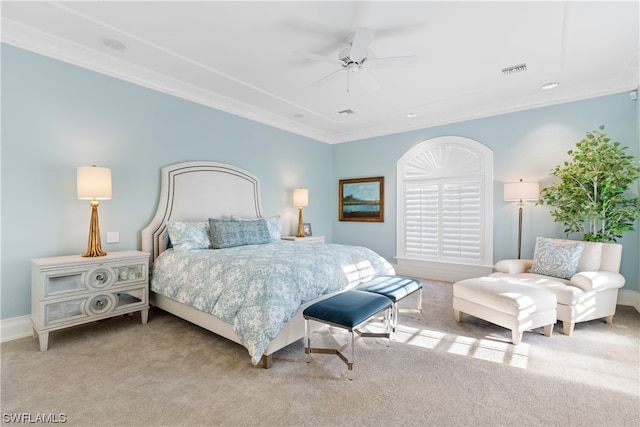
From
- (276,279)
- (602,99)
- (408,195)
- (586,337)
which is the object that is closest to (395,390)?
(276,279)

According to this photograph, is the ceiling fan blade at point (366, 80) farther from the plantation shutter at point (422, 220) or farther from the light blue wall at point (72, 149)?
the plantation shutter at point (422, 220)

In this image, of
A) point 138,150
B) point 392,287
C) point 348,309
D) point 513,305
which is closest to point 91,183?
point 138,150

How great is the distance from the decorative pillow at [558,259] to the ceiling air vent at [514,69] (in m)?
2.15

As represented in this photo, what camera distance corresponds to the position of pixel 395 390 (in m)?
2.04

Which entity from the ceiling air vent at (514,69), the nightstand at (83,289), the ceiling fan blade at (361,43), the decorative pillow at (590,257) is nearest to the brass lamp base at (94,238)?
the nightstand at (83,289)

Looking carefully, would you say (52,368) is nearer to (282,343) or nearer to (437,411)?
(282,343)

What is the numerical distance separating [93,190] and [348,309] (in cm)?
275

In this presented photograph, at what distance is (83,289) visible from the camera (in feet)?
9.13

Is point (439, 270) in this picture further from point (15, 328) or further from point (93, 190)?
point (15, 328)

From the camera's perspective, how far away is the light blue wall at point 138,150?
285 cm

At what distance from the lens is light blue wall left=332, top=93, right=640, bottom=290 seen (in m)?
3.85

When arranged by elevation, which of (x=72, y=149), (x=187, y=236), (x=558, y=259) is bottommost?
(x=558, y=259)

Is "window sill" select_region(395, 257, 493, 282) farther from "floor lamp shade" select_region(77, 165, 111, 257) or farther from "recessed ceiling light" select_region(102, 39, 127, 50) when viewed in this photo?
"recessed ceiling light" select_region(102, 39, 127, 50)

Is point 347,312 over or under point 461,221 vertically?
under
